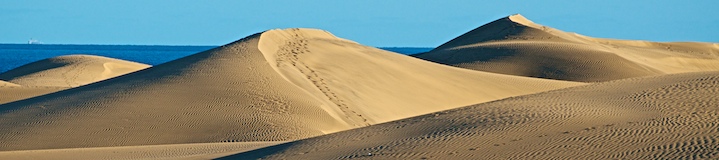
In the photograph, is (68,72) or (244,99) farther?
(68,72)

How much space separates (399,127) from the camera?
1454cm

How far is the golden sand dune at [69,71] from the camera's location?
130 ft

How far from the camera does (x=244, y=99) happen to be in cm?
2111

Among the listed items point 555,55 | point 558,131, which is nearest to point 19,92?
point 558,131

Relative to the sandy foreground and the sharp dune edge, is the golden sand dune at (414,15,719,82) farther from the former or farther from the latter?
the sharp dune edge

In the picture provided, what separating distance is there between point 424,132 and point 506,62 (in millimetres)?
27527

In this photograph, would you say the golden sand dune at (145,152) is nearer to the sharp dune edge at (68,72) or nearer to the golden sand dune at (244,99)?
the golden sand dune at (244,99)

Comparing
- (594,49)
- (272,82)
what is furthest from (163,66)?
(594,49)

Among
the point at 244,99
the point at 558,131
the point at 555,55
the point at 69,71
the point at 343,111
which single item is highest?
the point at 558,131

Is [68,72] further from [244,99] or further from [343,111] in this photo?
[343,111]

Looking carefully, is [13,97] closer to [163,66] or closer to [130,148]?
[163,66]

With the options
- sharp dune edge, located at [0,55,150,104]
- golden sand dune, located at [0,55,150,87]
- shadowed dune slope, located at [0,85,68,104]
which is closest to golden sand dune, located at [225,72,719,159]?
shadowed dune slope, located at [0,85,68,104]

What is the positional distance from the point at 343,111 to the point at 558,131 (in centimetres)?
938

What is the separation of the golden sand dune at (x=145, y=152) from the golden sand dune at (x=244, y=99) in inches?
73.4
